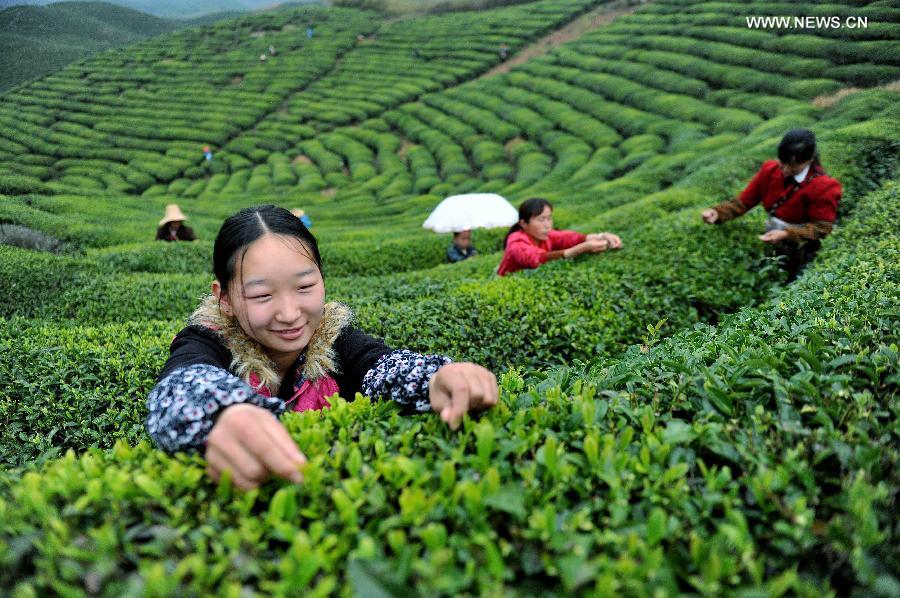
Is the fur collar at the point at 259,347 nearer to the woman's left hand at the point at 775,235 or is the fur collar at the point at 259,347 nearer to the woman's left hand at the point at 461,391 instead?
the woman's left hand at the point at 461,391

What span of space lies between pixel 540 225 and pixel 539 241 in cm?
A: 33

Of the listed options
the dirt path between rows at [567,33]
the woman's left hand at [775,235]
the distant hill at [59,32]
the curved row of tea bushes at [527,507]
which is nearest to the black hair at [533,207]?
the woman's left hand at [775,235]

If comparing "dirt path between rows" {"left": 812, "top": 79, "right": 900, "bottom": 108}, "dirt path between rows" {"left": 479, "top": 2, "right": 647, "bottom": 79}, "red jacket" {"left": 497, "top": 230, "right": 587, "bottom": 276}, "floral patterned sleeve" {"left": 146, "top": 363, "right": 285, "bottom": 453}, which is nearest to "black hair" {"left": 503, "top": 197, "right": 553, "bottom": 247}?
"red jacket" {"left": 497, "top": 230, "right": 587, "bottom": 276}

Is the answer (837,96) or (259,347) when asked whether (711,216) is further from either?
(837,96)

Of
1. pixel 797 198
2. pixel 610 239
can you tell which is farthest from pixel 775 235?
pixel 610 239

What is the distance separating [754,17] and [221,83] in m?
38.3

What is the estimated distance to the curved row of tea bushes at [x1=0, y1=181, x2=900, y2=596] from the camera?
3.35 ft

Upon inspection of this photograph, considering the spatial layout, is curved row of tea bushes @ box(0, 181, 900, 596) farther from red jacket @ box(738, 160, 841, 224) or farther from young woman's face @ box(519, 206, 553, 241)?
red jacket @ box(738, 160, 841, 224)

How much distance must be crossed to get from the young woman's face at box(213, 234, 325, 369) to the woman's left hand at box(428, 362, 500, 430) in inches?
27.3

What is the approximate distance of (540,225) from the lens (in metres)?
5.72

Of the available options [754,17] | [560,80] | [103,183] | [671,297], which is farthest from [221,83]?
[671,297]

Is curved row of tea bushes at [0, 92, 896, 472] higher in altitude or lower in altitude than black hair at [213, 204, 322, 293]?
lower

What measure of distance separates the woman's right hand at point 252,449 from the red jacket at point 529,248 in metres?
4.68

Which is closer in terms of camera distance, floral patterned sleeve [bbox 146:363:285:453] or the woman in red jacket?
floral patterned sleeve [bbox 146:363:285:453]
